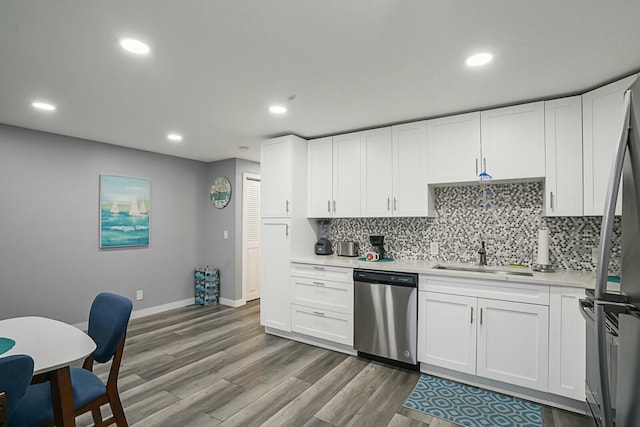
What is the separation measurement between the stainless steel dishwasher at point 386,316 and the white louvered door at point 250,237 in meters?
2.62

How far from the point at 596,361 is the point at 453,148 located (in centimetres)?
228

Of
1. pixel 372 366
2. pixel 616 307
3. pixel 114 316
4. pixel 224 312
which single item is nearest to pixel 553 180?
pixel 616 307

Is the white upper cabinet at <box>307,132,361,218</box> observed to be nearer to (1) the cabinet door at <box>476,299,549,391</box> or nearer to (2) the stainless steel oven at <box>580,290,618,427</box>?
(1) the cabinet door at <box>476,299,549,391</box>

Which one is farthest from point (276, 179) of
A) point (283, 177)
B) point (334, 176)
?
point (334, 176)

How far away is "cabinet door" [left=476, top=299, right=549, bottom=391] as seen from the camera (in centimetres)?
242

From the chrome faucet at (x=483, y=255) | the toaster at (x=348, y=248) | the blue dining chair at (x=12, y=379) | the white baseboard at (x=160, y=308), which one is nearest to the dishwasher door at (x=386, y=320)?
the toaster at (x=348, y=248)

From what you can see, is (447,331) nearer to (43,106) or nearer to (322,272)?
(322,272)

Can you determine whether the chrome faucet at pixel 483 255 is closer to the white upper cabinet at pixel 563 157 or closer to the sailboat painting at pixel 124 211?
the white upper cabinet at pixel 563 157

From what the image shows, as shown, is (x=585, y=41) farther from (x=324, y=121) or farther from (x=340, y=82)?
(x=324, y=121)

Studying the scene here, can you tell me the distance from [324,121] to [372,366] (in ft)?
8.05

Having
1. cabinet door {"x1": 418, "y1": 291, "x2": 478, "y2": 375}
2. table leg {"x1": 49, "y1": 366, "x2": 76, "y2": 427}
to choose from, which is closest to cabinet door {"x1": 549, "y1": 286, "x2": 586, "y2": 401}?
cabinet door {"x1": 418, "y1": 291, "x2": 478, "y2": 375}

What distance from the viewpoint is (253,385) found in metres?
2.71

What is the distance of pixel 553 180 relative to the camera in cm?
265

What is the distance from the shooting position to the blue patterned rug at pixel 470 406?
2232 mm
